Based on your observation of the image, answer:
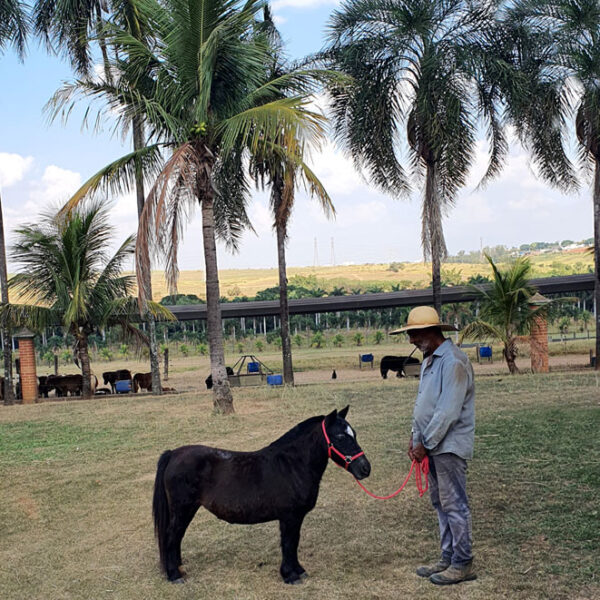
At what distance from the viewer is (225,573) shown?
199 inches

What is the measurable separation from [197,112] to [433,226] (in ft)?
28.8

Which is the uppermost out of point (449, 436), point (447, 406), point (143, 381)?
point (447, 406)

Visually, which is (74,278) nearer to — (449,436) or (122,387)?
(122,387)

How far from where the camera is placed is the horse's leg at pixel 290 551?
4.77 m

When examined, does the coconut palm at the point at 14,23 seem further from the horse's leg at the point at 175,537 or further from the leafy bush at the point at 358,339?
the leafy bush at the point at 358,339

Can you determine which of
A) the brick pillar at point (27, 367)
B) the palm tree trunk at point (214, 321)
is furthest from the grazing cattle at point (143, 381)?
Result: the palm tree trunk at point (214, 321)

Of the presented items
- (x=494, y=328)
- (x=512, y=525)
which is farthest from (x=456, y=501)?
(x=494, y=328)

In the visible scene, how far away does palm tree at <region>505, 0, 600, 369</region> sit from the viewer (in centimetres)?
1833

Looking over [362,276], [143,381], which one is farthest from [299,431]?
[362,276]

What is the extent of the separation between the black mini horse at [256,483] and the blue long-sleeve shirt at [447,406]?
506mm

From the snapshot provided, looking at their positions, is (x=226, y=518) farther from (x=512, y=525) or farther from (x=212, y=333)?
(x=212, y=333)

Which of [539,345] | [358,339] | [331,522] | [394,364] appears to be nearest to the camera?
[331,522]

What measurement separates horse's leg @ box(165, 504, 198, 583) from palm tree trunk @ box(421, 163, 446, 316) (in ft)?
49.3

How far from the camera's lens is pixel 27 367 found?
18594 mm
